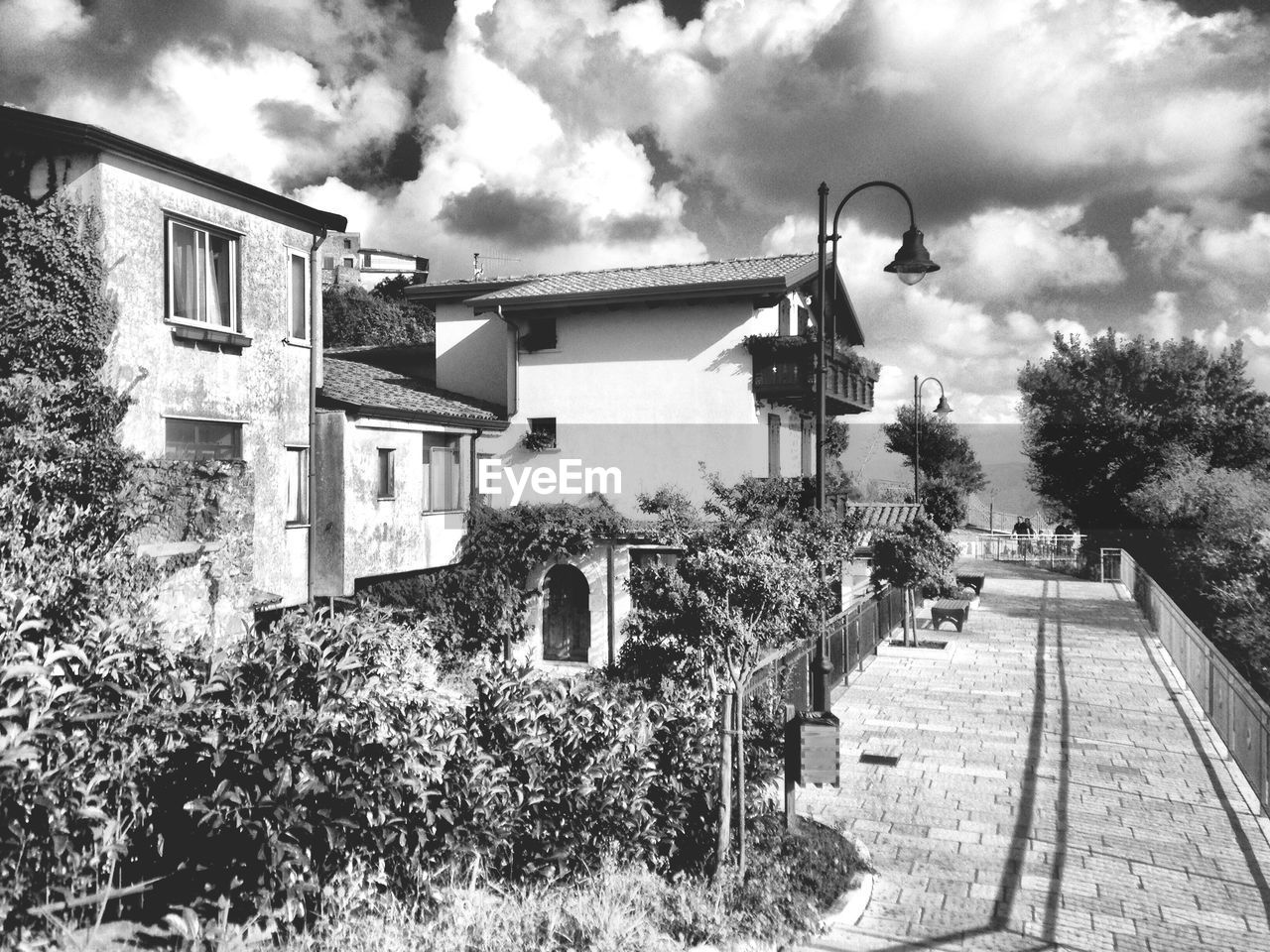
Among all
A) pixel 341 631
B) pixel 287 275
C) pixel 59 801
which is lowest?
pixel 59 801

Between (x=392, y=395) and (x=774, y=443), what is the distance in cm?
1025

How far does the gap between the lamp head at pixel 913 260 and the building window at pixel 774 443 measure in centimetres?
1255

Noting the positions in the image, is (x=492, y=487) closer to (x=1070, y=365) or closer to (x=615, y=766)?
(x=615, y=766)

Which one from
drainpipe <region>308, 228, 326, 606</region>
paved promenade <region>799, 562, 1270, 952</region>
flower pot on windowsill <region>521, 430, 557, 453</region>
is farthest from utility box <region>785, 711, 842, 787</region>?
flower pot on windowsill <region>521, 430, 557, 453</region>

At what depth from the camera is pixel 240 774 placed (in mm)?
5234

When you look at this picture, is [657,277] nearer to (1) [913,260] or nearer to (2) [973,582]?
(1) [913,260]

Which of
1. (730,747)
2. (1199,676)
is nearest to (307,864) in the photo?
(730,747)

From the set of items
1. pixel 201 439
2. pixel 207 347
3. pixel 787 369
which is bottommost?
pixel 201 439

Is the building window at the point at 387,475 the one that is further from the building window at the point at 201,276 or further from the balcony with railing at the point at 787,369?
the balcony with railing at the point at 787,369

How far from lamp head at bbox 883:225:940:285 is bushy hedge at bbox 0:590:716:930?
7.54 metres

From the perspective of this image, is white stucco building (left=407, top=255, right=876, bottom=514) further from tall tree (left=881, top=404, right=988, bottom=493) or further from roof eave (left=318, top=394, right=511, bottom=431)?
tall tree (left=881, top=404, right=988, bottom=493)

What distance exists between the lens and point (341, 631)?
5.83 m

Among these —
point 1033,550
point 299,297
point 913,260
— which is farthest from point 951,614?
point 1033,550

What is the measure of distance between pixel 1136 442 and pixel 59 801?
42.7 metres
